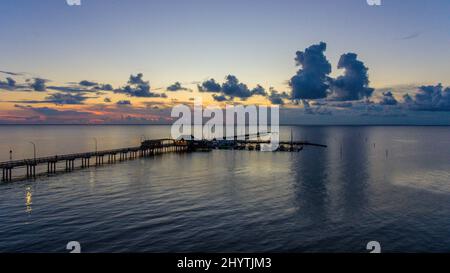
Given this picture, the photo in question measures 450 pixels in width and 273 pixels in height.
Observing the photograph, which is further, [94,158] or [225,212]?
[94,158]

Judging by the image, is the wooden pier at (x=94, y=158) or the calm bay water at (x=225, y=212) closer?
the calm bay water at (x=225, y=212)

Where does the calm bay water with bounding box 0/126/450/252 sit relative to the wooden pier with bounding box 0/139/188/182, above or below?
below

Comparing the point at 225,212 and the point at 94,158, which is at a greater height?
the point at 94,158

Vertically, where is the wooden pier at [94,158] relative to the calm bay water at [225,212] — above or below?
above

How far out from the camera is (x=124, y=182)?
70688mm

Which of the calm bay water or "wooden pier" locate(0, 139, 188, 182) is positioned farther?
"wooden pier" locate(0, 139, 188, 182)
